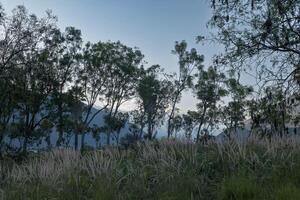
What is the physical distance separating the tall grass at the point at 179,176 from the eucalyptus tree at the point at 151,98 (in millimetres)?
45055

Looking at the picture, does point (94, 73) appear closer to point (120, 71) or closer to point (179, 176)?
point (120, 71)

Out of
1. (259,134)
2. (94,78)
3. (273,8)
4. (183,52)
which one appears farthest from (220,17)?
(183,52)

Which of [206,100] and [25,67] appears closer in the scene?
[25,67]

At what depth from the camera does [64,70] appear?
39500mm

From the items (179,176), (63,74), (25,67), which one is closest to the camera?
(179,176)

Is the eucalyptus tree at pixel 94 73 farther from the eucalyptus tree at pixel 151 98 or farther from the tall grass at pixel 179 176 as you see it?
the tall grass at pixel 179 176

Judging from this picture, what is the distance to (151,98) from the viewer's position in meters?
56.2

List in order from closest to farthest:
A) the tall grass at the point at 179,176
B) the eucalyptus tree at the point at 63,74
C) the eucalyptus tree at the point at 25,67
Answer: the tall grass at the point at 179,176 < the eucalyptus tree at the point at 25,67 < the eucalyptus tree at the point at 63,74

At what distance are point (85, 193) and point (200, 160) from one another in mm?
1891

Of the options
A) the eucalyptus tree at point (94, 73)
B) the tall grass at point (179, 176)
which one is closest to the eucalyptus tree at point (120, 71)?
the eucalyptus tree at point (94, 73)

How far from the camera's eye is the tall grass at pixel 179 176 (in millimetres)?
5875

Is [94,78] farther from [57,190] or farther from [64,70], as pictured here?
[57,190]

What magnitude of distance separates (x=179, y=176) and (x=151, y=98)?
49833mm

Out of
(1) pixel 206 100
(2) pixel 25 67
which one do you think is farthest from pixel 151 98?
(2) pixel 25 67
